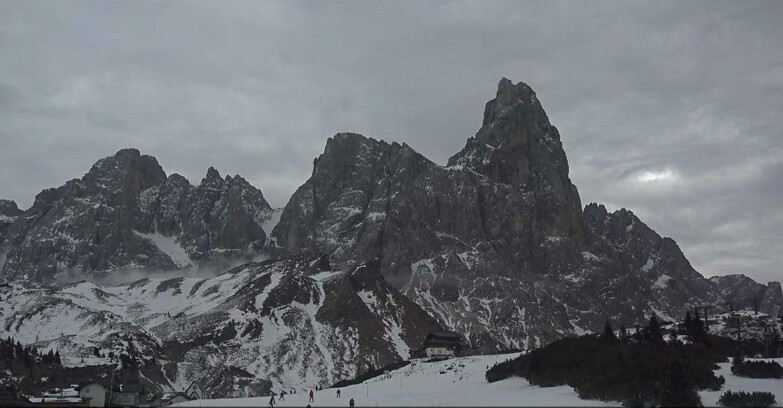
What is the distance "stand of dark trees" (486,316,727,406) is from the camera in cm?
Answer: 6184

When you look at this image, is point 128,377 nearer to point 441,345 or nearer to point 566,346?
point 441,345

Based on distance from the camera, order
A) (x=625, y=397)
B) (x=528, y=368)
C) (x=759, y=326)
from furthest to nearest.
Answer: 1. (x=759, y=326)
2. (x=528, y=368)
3. (x=625, y=397)

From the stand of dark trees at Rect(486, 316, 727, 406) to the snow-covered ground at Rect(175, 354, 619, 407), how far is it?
1.74 m

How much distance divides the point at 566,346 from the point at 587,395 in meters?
24.6

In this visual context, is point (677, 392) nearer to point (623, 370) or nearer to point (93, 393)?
point (623, 370)

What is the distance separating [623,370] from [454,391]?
19697 millimetres

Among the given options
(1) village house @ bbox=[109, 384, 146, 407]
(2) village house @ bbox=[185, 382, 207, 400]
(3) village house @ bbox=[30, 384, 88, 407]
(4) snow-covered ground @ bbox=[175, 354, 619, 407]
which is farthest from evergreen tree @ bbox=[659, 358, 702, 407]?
(2) village house @ bbox=[185, 382, 207, 400]

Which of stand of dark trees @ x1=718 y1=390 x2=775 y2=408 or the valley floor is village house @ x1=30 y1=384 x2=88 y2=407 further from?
stand of dark trees @ x1=718 y1=390 x2=775 y2=408

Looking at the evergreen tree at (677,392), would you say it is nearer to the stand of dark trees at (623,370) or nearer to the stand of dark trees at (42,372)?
the stand of dark trees at (623,370)

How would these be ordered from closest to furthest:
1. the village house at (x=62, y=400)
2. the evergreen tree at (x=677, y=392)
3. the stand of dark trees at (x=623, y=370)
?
1. the evergreen tree at (x=677, y=392)
2. the stand of dark trees at (x=623, y=370)
3. the village house at (x=62, y=400)

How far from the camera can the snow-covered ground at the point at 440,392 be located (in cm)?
6488

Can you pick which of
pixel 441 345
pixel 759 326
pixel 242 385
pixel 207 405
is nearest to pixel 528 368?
pixel 207 405

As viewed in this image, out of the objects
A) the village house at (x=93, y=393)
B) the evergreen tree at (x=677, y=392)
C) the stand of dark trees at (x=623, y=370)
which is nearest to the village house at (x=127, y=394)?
the village house at (x=93, y=393)

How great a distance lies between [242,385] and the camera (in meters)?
197
